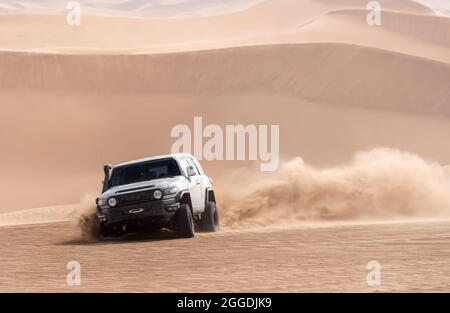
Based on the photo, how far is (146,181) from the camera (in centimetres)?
1781

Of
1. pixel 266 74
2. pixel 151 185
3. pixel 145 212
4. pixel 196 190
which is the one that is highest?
pixel 266 74

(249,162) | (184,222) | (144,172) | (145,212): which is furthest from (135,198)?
(249,162)

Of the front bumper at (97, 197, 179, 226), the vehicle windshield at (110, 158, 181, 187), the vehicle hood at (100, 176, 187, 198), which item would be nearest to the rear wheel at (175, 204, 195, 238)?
the front bumper at (97, 197, 179, 226)

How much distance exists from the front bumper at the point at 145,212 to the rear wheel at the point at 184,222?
0.17 m

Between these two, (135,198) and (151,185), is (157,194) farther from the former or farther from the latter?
(135,198)

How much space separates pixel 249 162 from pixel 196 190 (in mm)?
28881

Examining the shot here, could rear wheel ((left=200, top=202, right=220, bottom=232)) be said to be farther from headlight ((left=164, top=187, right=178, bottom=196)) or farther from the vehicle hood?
headlight ((left=164, top=187, right=178, bottom=196))

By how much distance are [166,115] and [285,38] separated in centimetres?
1946

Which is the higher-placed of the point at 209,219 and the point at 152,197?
the point at 209,219

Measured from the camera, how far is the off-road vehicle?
17.0 m

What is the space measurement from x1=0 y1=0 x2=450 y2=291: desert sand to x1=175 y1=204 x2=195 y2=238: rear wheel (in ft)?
0.88

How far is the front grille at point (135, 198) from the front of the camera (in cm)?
1708

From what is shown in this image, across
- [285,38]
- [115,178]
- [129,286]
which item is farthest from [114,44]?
[129,286]

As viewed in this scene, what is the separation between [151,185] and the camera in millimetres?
17250
